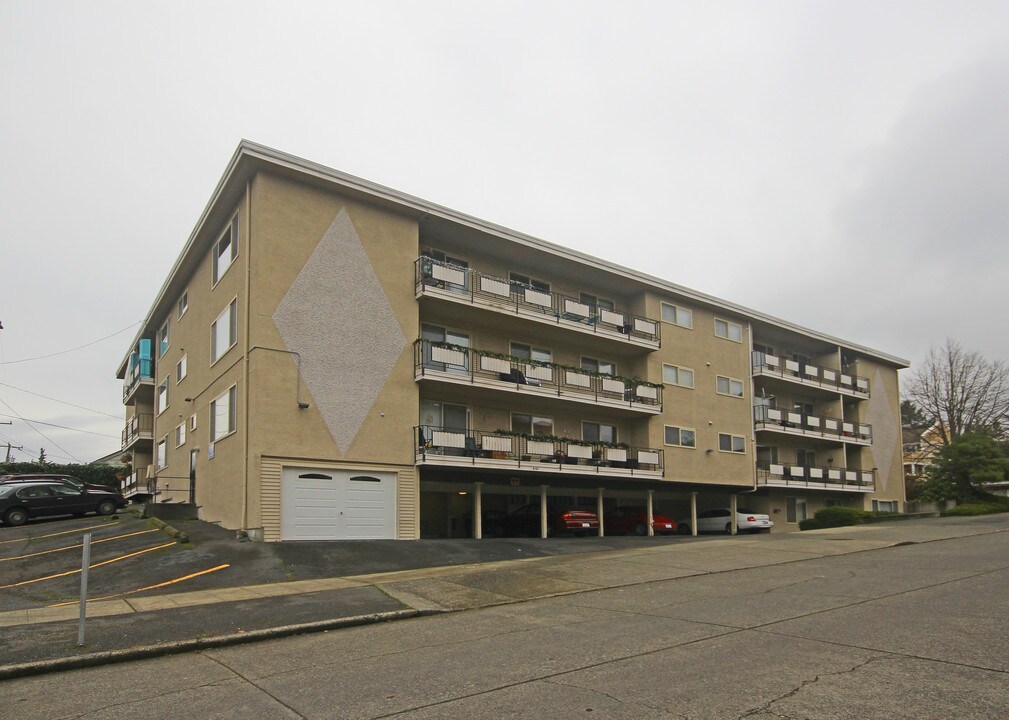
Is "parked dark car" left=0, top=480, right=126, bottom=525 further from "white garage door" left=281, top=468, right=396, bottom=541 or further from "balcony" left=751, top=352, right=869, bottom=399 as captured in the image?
"balcony" left=751, top=352, right=869, bottom=399

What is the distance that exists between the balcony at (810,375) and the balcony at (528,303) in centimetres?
773

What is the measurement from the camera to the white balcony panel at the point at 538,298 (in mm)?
27000

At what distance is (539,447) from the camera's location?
26.0m

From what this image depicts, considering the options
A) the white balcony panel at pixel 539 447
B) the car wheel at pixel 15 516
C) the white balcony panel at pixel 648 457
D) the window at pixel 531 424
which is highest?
the window at pixel 531 424

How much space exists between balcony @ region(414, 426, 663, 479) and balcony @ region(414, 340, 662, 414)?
1574mm

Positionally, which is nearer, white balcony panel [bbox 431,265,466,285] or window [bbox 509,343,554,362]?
white balcony panel [bbox 431,265,466,285]

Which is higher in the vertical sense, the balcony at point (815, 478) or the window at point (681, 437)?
the window at point (681, 437)

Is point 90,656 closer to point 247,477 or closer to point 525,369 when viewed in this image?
point 247,477

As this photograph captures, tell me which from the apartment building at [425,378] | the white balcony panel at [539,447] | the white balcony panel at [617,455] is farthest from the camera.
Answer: the white balcony panel at [617,455]

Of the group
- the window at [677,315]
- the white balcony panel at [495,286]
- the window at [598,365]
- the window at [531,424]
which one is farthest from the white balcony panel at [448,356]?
the window at [677,315]

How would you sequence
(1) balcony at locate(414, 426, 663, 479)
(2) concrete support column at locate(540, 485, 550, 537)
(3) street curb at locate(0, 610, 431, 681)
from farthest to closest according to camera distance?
1. (2) concrete support column at locate(540, 485, 550, 537)
2. (1) balcony at locate(414, 426, 663, 479)
3. (3) street curb at locate(0, 610, 431, 681)

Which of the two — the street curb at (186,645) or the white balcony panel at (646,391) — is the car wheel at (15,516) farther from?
the white balcony panel at (646,391)

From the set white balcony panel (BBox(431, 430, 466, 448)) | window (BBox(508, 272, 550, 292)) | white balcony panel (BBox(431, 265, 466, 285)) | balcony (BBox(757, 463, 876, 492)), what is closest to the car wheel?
white balcony panel (BBox(431, 430, 466, 448))

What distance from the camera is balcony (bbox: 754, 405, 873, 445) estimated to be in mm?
36094
